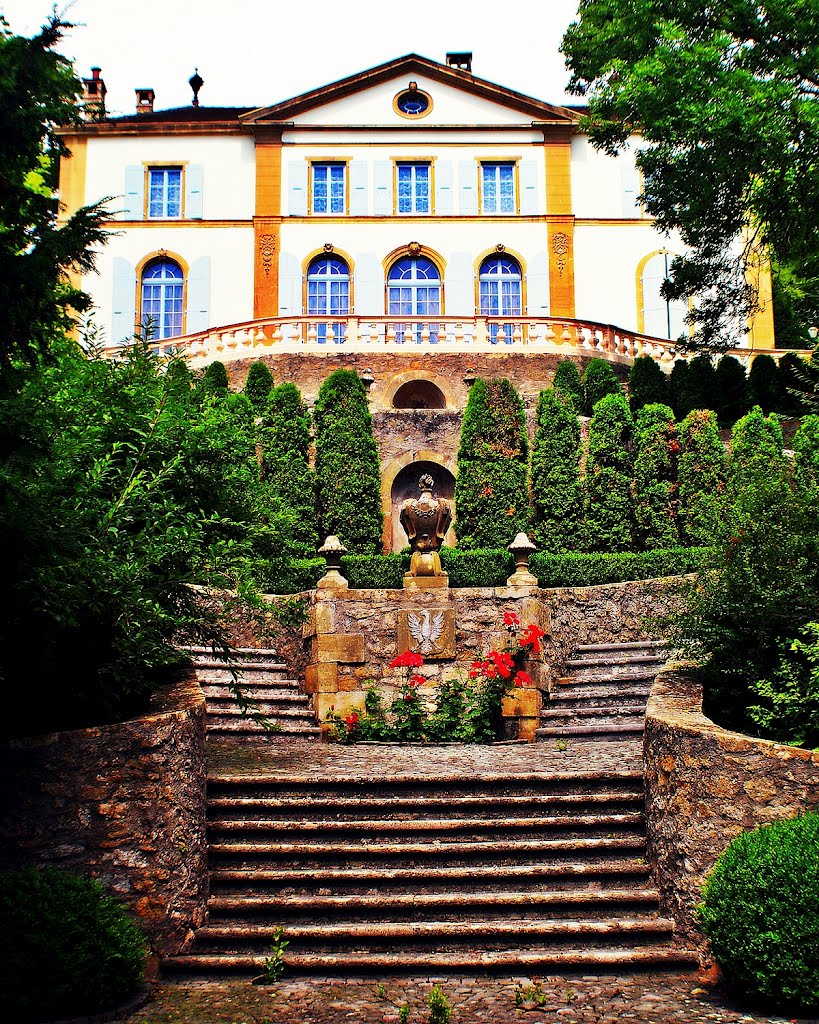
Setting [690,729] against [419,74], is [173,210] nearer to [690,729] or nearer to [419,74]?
[419,74]

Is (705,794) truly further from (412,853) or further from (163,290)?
(163,290)

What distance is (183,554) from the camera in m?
8.55

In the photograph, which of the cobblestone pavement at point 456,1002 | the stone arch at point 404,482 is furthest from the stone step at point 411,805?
the stone arch at point 404,482

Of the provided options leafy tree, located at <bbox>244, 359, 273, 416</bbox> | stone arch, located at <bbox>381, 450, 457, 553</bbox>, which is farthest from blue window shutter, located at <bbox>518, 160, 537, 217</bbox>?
stone arch, located at <bbox>381, 450, 457, 553</bbox>

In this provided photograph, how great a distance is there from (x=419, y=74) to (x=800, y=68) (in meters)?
18.7

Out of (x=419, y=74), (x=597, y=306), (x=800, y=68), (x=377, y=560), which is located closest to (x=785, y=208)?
(x=800, y=68)

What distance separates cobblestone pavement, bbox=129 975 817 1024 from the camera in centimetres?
605

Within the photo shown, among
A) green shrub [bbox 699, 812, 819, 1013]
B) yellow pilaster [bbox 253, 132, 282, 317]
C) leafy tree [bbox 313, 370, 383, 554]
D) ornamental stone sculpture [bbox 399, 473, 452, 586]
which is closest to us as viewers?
green shrub [bbox 699, 812, 819, 1013]

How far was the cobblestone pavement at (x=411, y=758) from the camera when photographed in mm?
9359

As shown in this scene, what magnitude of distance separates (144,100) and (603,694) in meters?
29.7

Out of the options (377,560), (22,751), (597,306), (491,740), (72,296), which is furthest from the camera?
(597,306)

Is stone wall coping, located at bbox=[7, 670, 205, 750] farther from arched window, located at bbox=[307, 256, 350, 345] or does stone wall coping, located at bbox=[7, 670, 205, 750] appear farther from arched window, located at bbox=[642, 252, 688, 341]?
arched window, located at bbox=[642, 252, 688, 341]

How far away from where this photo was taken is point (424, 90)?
32156mm

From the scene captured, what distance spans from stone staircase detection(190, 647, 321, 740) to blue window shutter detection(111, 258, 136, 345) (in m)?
19.6
